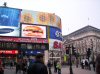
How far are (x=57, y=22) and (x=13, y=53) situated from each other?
54.5ft

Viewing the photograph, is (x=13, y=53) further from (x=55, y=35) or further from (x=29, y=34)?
(x=55, y=35)

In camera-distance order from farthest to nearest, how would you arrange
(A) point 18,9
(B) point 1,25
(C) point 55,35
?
(C) point 55,35
(A) point 18,9
(B) point 1,25

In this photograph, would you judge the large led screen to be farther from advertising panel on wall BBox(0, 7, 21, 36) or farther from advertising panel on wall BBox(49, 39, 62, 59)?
advertising panel on wall BBox(49, 39, 62, 59)

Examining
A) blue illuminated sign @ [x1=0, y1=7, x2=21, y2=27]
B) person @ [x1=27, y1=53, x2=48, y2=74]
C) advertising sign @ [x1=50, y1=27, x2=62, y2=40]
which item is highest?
blue illuminated sign @ [x1=0, y1=7, x2=21, y2=27]

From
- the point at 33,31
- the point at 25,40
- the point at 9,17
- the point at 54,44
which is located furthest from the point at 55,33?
the point at 9,17

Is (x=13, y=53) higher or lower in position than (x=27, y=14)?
lower

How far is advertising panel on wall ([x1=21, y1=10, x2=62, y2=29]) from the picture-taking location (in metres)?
→ 66.1

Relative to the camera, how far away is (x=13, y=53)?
209 feet

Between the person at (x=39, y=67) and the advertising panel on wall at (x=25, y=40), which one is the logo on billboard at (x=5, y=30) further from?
the person at (x=39, y=67)

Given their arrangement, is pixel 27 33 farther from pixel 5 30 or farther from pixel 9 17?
pixel 9 17

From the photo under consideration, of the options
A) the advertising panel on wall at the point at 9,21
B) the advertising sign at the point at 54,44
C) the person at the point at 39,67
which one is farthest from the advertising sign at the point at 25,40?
the person at the point at 39,67

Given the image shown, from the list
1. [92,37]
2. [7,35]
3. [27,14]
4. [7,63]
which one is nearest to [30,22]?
[27,14]

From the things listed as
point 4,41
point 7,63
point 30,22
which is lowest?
point 7,63

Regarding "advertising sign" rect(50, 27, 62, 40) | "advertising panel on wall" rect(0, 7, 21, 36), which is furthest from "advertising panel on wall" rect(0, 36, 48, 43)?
"advertising sign" rect(50, 27, 62, 40)
